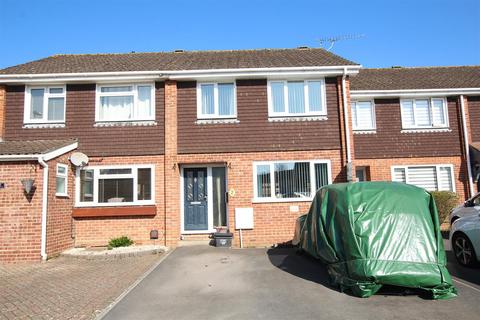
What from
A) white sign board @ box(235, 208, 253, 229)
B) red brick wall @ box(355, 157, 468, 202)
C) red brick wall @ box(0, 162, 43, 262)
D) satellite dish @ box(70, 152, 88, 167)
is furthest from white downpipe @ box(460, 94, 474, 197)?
red brick wall @ box(0, 162, 43, 262)

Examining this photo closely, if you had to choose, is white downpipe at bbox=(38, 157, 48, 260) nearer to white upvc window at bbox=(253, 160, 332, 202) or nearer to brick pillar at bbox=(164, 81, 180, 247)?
brick pillar at bbox=(164, 81, 180, 247)

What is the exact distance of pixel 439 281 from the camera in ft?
17.1

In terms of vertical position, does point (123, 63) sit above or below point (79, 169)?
above

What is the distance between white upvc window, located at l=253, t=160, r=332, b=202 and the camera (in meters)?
10.4

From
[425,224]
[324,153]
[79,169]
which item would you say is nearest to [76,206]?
[79,169]

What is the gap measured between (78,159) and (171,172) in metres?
2.63

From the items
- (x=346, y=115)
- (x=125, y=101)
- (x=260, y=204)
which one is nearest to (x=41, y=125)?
(x=125, y=101)

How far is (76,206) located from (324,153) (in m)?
7.36

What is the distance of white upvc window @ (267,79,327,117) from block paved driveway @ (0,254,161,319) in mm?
5548

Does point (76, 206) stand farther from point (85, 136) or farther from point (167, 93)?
point (167, 93)

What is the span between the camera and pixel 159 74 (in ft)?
34.3

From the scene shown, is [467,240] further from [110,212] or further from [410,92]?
[110,212]

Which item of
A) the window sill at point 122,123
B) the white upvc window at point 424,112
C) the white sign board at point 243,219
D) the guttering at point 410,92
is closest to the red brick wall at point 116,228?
the white sign board at point 243,219

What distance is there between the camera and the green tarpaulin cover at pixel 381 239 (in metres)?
5.27
